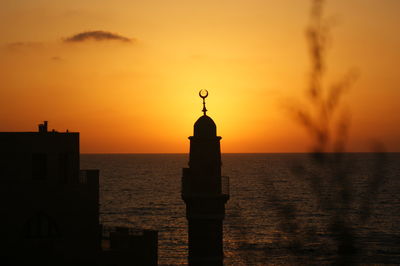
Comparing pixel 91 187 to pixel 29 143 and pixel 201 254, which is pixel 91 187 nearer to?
pixel 29 143

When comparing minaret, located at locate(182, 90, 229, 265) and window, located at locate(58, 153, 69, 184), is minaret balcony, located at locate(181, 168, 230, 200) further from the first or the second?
window, located at locate(58, 153, 69, 184)

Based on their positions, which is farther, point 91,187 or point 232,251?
point 232,251

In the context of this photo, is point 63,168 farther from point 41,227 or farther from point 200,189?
point 200,189

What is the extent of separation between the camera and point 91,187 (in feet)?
111

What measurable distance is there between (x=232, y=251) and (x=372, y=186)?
67.5m

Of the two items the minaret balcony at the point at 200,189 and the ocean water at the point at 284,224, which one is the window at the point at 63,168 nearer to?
the ocean water at the point at 284,224

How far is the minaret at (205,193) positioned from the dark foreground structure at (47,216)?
34.3 feet

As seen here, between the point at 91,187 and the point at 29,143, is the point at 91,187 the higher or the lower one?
the lower one

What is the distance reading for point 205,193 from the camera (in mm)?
22625

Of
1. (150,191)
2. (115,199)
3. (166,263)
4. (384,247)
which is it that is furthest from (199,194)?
(150,191)

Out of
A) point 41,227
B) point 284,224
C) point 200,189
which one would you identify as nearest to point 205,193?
point 200,189

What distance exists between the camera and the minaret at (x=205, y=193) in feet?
72.8

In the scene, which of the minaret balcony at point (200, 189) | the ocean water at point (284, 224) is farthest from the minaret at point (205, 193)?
the ocean water at point (284, 224)

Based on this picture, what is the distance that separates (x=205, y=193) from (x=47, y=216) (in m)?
12.7
